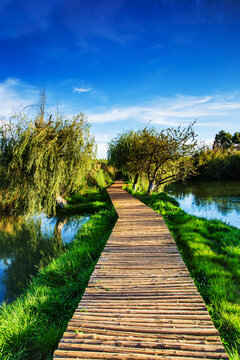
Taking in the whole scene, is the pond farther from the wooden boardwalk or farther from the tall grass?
the tall grass

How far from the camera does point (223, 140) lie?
49094 mm

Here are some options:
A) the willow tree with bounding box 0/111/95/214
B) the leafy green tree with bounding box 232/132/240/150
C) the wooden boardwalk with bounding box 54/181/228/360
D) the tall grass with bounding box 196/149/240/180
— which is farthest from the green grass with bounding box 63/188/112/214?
the leafy green tree with bounding box 232/132/240/150

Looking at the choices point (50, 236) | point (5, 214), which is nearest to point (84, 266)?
point (50, 236)

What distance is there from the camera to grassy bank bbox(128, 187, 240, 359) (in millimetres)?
3096

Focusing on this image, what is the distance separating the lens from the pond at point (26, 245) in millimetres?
5418

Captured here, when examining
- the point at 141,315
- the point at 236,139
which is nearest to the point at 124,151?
the point at 141,315

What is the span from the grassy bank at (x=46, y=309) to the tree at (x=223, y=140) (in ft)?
157

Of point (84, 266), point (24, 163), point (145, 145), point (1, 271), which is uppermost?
point (145, 145)

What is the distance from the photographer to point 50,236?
861cm

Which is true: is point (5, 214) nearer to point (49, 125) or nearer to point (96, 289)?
point (49, 125)

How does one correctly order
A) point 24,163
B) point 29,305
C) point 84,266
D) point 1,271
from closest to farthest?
point 29,305 < point 84,266 < point 1,271 < point 24,163

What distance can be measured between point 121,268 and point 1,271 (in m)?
4.05

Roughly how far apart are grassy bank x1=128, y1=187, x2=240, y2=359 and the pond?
3845mm

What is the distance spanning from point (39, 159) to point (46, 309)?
6.48 meters
